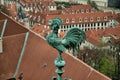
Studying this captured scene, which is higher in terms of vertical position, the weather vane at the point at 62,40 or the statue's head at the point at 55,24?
the statue's head at the point at 55,24

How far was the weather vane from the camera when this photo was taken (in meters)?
2.86

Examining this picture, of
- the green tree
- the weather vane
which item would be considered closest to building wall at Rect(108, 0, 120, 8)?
the weather vane

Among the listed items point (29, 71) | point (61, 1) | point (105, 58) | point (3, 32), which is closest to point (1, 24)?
point (3, 32)

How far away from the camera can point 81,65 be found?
1416 centimetres

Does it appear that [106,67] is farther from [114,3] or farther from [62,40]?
[62,40]

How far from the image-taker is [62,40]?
9.41 ft

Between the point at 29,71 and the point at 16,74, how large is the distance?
0.81m

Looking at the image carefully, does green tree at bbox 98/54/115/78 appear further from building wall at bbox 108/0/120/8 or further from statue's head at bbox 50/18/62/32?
statue's head at bbox 50/18/62/32

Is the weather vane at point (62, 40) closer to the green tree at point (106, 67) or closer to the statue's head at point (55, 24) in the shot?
the statue's head at point (55, 24)

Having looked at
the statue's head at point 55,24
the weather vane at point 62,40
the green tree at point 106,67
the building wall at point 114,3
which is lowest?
the green tree at point 106,67

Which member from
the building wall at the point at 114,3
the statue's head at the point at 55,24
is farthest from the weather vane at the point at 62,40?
the building wall at the point at 114,3

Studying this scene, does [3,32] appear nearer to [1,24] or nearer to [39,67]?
[1,24]

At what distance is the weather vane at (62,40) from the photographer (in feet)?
9.38

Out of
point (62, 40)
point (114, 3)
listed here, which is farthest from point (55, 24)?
point (114, 3)
